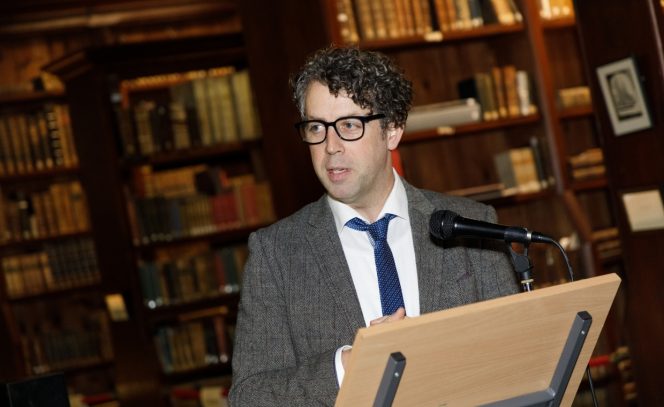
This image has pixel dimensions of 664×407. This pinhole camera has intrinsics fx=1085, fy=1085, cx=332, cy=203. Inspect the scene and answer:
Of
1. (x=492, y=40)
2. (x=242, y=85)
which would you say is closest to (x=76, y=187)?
(x=242, y=85)

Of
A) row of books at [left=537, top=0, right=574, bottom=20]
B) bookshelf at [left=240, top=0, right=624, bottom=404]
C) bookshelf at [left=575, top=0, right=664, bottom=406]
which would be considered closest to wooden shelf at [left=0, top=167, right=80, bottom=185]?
bookshelf at [left=240, top=0, right=624, bottom=404]

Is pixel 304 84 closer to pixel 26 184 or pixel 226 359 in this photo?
A: pixel 226 359

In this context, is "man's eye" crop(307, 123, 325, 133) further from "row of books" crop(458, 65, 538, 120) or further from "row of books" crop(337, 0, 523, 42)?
"row of books" crop(458, 65, 538, 120)

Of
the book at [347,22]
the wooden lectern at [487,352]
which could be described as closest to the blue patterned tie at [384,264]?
the wooden lectern at [487,352]

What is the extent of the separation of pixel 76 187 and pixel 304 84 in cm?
530

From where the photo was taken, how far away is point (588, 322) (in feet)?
6.12

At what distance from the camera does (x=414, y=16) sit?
533 cm

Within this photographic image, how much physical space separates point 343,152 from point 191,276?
14.0 feet

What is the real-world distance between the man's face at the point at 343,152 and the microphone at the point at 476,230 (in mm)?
235

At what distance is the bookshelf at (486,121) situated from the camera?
5305mm

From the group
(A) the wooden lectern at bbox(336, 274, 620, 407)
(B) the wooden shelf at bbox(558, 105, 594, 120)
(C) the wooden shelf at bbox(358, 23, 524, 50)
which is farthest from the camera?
(B) the wooden shelf at bbox(558, 105, 594, 120)

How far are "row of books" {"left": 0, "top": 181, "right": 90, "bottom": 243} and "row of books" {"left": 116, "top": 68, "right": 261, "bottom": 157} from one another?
126cm

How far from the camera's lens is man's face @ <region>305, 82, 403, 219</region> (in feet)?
7.22

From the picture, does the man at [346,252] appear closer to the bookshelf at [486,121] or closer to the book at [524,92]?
the bookshelf at [486,121]
